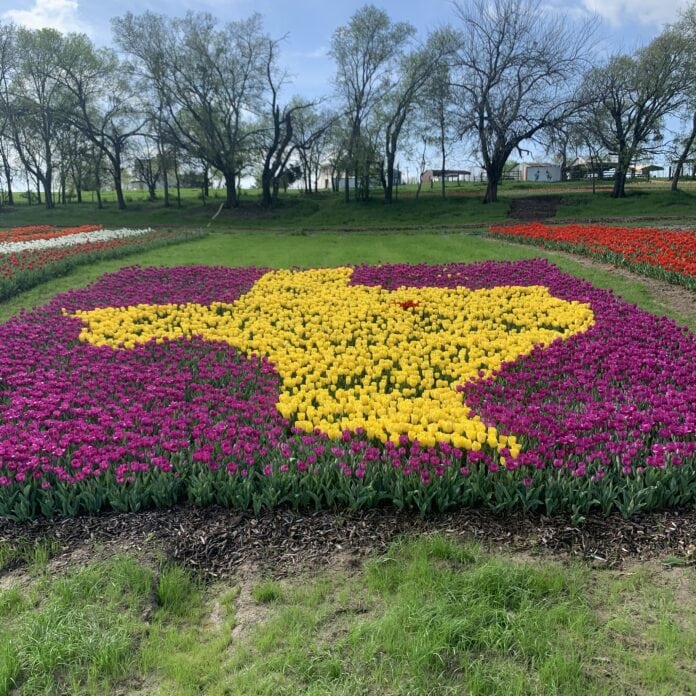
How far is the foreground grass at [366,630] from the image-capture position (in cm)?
255

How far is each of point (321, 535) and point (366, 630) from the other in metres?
0.99

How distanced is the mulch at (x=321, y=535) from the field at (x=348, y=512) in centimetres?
2

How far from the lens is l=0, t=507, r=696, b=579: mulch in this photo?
11.6 ft

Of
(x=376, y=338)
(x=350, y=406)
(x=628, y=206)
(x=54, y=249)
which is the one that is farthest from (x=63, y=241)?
(x=628, y=206)

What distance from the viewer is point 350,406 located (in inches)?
213

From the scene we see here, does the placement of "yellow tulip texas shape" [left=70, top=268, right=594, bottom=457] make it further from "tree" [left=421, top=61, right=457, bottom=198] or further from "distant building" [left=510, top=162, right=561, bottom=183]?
"distant building" [left=510, top=162, right=561, bottom=183]

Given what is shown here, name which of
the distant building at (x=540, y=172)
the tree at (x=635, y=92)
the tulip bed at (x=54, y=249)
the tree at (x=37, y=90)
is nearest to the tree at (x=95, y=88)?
the tree at (x=37, y=90)

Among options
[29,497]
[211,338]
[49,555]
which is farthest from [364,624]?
[211,338]

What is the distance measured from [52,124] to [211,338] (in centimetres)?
4456

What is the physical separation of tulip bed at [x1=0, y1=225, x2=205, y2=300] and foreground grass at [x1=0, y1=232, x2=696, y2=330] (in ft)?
1.06

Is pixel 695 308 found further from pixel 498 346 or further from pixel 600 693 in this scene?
pixel 600 693

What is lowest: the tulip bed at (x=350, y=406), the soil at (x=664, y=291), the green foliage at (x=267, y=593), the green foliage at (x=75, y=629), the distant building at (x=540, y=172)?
the green foliage at (x=267, y=593)

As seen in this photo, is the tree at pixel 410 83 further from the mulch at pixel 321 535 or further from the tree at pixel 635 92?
the mulch at pixel 321 535

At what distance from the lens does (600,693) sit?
247 centimetres
